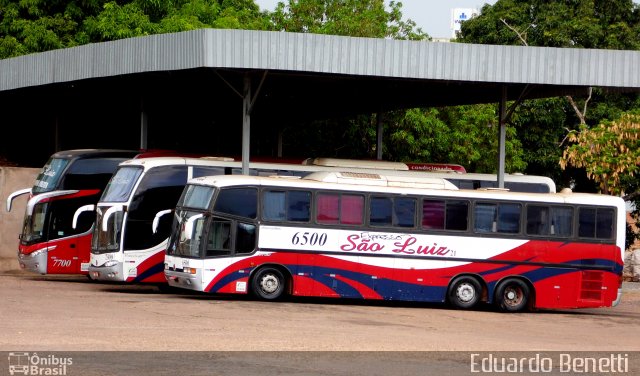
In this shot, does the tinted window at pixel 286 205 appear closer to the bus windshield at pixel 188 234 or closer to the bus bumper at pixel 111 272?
the bus windshield at pixel 188 234

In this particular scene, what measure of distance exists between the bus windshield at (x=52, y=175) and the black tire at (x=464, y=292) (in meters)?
9.36

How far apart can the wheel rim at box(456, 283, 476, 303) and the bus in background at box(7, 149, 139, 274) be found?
28.5ft

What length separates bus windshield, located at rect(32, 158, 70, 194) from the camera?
2822 centimetres

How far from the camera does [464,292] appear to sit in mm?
25484

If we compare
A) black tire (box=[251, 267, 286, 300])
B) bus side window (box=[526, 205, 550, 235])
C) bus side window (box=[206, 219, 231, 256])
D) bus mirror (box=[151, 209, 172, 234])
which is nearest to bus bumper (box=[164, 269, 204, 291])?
bus side window (box=[206, 219, 231, 256])

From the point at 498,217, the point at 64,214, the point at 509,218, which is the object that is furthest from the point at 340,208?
the point at 64,214

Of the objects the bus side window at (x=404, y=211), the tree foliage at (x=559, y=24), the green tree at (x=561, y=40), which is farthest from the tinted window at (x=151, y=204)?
the tree foliage at (x=559, y=24)

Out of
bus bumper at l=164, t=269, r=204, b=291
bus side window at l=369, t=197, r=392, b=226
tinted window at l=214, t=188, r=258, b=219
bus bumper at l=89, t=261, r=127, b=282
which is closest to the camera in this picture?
bus bumper at l=164, t=269, r=204, b=291

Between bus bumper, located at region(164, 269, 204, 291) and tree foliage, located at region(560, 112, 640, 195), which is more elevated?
tree foliage, located at region(560, 112, 640, 195)

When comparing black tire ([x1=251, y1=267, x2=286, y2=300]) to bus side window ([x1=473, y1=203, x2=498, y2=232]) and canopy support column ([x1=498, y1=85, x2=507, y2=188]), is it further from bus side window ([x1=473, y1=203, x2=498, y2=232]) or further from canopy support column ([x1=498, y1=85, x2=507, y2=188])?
canopy support column ([x1=498, y1=85, x2=507, y2=188])

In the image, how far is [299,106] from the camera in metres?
39.0

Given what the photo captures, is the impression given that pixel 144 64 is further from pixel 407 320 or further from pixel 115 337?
pixel 115 337

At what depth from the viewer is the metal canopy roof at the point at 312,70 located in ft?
82.9

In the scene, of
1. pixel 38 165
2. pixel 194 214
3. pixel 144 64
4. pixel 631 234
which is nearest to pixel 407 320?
pixel 194 214
